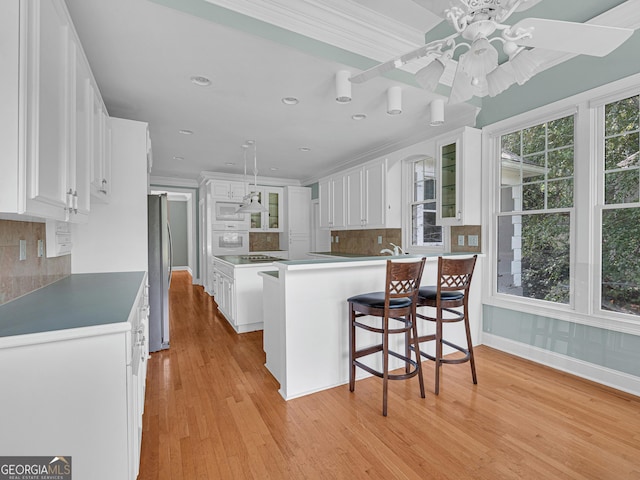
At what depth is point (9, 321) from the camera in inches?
49.3

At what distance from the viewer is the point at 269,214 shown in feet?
22.5

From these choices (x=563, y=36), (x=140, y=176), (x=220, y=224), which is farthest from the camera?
(x=220, y=224)

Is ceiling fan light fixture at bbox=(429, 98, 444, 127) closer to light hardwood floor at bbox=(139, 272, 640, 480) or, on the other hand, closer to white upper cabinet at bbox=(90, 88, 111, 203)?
light hardwood floor at bbox=(139, 272, 640, 480)

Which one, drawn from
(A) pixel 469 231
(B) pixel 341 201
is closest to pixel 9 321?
(A) pixel 469 231

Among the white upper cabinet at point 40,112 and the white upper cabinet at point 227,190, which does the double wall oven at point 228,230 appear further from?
the white upper cabinet at point 40,112

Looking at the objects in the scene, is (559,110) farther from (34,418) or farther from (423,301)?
(34,418)

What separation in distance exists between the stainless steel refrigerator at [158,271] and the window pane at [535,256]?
12.0 feet

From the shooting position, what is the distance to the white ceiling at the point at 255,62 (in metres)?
2.00

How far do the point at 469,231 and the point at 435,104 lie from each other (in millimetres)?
1481

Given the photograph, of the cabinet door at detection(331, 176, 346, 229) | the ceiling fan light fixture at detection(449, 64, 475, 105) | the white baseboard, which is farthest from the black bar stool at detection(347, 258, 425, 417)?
the cabinet door at detection(331, 176, 346, 229)

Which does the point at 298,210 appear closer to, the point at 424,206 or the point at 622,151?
the point at 424,206

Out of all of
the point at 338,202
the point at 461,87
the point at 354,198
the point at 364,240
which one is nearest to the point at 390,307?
the point at 461,87

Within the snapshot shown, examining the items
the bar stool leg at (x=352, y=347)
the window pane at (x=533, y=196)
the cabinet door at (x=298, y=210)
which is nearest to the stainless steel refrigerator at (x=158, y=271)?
the bar stool leg at (x=352, y=347)

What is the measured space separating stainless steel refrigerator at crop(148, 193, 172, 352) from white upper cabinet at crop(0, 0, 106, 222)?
5.46ft
